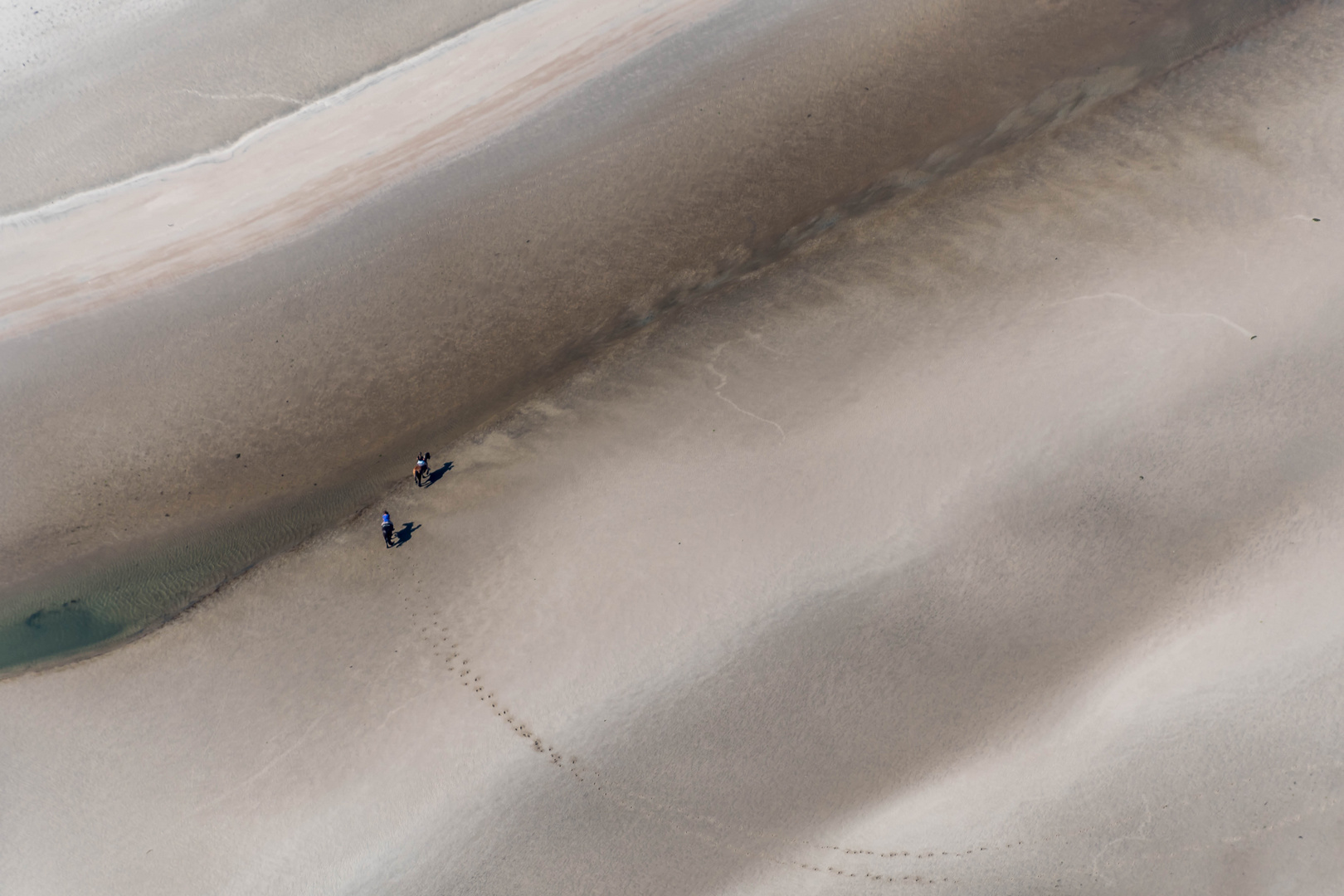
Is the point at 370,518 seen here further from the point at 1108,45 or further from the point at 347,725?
the point at 1108,45

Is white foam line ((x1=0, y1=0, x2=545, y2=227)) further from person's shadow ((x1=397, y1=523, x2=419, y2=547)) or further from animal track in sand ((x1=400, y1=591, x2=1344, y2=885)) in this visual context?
animal track in sand ((x1=400, y1=591, x2=1344, y2=885))

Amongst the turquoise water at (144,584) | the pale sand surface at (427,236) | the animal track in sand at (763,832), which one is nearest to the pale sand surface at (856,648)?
the animal track in sand at (763,832)

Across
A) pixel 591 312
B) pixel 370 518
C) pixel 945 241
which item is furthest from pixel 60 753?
pixel 945 241

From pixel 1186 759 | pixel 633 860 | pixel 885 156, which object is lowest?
pixel 1186 759

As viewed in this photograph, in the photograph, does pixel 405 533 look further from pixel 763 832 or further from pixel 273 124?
pixel 763 832

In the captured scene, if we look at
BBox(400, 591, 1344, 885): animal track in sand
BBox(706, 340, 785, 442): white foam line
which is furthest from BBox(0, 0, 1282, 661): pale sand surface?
BBox(400, 591, 1344, 885): animal track in sand

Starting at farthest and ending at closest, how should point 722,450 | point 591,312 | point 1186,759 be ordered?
point 591,312 < point 722,450 < point 1186,759

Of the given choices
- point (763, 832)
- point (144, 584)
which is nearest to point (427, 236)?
point (144, 584)
